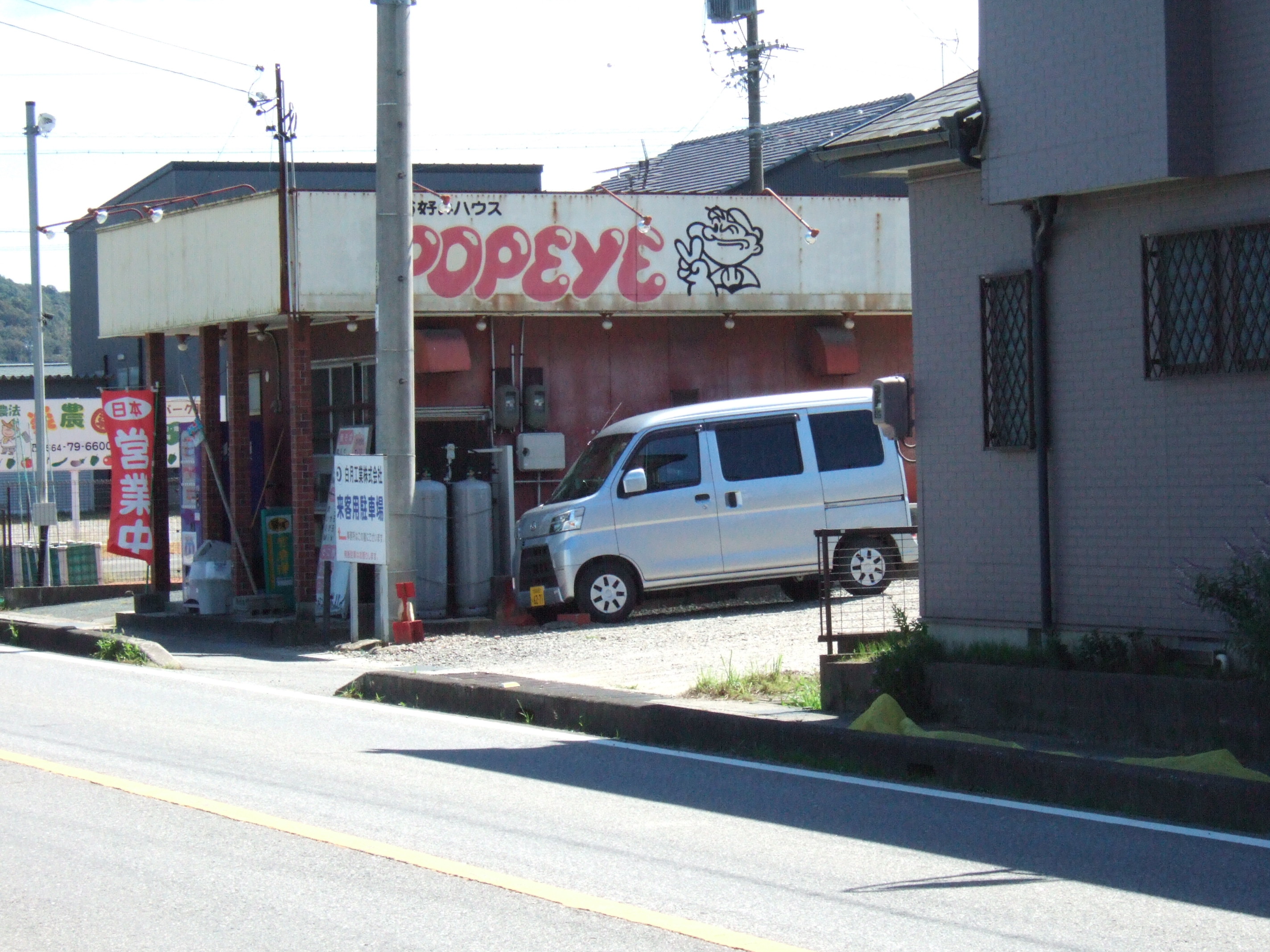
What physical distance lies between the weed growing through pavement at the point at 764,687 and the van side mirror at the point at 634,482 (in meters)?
4.92

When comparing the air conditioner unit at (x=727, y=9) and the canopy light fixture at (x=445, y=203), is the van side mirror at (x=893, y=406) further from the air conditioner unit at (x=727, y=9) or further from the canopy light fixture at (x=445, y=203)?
the air conditioner unit at (x=727, y=9)

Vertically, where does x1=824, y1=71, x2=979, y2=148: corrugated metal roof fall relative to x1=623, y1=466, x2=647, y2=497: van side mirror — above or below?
above

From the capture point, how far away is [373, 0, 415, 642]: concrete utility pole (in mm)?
15906

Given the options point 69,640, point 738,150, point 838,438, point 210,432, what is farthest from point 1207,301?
point 738,150

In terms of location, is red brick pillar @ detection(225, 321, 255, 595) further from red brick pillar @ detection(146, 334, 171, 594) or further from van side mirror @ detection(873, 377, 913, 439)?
van side mirror @ detection(873, 377, 913, 439)

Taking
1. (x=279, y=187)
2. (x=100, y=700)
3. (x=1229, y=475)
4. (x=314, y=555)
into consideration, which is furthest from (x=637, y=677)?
(x=279, y=187)

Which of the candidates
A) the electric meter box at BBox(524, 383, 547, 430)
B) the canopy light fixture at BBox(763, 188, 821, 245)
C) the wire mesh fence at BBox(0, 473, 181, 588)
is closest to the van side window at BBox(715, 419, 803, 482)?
the electric meter box at BBox(524, 383, 547, 430)

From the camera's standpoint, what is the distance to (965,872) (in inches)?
255

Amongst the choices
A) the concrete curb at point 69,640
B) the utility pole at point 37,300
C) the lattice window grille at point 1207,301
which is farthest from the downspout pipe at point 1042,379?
the utility pole at point 37,300

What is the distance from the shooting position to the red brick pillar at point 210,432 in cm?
2067

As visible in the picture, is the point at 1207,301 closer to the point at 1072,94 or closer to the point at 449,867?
the point at 1072,94

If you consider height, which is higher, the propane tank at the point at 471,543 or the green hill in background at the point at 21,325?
the green hill in background at the point at 21,325

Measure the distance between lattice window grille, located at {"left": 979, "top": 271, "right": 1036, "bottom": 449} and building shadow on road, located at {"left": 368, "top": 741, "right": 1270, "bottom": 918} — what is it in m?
3.27

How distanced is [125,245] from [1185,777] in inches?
706
